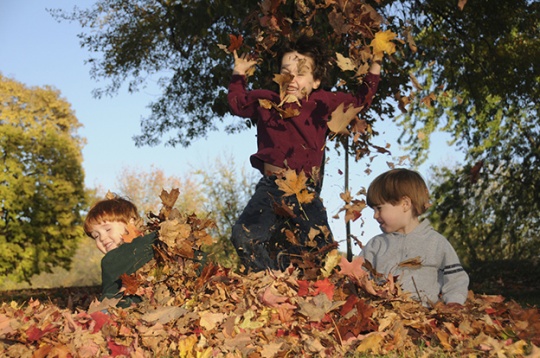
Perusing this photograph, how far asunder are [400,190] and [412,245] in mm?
391

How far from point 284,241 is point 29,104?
25134 mm

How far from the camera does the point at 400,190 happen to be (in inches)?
188

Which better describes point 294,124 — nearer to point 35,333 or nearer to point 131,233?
point 131,233

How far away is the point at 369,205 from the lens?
4.98 m

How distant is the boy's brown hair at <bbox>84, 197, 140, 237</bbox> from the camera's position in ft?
16.4

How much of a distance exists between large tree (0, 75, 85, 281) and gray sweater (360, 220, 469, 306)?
2051 cm

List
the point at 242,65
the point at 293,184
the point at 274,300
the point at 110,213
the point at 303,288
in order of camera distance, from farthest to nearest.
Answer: the point at 242,65
the point at 293,184
the point at 110,213
the point at 303,288
the point at 274,300

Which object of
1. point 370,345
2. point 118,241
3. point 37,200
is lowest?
point 370,345

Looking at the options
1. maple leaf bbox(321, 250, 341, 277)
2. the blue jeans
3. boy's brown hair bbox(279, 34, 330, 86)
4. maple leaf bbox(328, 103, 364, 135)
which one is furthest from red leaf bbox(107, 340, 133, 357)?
boy's brown hair bbox(279, 34, 330, 86)

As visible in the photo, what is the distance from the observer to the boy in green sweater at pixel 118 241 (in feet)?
15.1

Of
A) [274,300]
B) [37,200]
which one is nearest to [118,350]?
[274,300]

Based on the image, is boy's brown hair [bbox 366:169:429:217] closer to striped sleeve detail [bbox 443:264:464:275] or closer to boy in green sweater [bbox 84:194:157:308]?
striped sleeve detail [bbox 443:264:464:275]

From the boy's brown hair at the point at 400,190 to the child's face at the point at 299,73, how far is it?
3.63 feet

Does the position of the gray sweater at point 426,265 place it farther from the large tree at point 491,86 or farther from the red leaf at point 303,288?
the large tree at point 491,86
